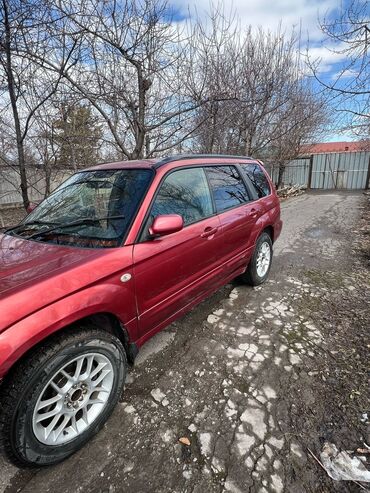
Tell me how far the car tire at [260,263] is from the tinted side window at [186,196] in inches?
52.2

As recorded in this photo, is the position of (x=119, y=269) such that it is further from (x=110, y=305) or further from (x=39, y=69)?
(x=39, y=69)

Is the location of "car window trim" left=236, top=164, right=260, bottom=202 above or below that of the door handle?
above

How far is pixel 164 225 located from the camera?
6.91ft

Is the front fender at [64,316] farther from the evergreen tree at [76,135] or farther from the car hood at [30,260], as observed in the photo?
the evergreen tree at [76,135]

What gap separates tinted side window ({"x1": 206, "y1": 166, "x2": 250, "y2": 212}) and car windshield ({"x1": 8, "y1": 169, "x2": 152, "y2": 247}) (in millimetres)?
953

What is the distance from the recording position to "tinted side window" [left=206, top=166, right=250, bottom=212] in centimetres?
316

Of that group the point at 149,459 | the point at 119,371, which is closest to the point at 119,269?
the point at 119,371

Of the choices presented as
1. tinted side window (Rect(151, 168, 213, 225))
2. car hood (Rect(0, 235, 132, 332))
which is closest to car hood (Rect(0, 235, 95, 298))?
car hood (Rect(0, 235, 132, 332))

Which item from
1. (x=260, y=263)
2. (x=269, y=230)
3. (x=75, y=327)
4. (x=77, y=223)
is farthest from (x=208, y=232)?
(x=269, y=230)

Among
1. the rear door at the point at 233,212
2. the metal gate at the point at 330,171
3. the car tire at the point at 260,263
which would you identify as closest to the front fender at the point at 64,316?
the rear door at the point at 233,212

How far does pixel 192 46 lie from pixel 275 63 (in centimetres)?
347

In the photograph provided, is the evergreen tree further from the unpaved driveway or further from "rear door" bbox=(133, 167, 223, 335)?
the unpaved driveway

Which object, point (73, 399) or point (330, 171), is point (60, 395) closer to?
point (73, 399)

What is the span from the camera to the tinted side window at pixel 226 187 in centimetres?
316
